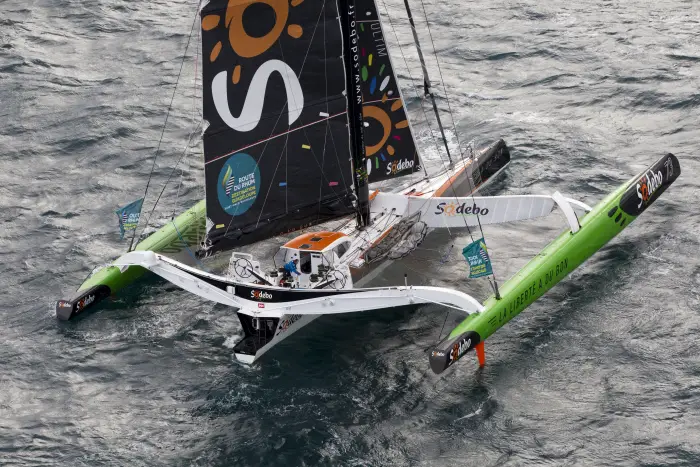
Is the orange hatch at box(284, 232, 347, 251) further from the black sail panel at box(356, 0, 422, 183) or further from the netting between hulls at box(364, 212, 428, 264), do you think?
the black sail panel at box(356, 0, 422, 183)

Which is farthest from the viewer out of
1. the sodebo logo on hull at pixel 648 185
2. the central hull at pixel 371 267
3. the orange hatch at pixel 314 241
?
the sodebo logo on hull at pixel 648 185

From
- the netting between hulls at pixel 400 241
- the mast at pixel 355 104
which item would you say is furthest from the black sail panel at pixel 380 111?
the netting between hulls at pixel 400 241

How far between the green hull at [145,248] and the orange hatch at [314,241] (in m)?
3.84

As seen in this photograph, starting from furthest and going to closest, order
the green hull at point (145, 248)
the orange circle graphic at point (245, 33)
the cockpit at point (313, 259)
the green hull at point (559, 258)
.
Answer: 1. the green hull at point (145, 248)
2. the cockpit at point (313, 259)
3. the green hull at point (559, 258)
4. the orange circle graphic at point (245, 33)

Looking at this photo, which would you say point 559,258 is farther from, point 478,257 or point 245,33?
point 245,33

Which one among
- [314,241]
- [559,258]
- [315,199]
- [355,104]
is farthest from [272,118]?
[559,258]

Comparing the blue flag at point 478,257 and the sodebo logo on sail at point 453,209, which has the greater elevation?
the blue flag at point 478,257

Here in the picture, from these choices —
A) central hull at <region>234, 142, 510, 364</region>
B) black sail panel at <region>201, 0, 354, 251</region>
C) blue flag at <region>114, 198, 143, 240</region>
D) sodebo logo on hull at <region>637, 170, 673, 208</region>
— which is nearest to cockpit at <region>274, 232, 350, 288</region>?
black sail panel at <region>201, 0, 354, 251</region>

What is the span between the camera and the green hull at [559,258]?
86.7ft

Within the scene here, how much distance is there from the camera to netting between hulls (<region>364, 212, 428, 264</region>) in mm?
29641

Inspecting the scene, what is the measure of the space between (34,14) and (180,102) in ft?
31.1

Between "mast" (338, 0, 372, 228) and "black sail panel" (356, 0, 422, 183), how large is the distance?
0.60m

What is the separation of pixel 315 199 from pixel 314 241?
101 centimetres

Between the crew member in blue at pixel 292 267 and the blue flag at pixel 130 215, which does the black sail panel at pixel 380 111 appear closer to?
the crew member in blue at pixel 292 267
